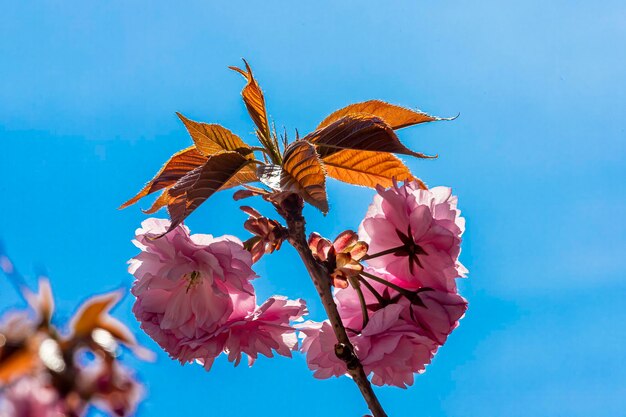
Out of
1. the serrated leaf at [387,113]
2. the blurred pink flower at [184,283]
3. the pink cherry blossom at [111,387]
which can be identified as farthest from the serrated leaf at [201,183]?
the pink cherry blossom at [111,387]

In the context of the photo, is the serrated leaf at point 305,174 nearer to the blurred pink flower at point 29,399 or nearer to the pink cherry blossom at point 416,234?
the pink cherry blossom at point 416,234

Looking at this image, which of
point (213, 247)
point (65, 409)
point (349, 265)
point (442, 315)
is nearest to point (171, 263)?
point (213, 247)

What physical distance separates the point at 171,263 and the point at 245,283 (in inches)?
3.5

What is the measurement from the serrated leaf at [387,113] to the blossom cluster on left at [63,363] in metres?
0.69

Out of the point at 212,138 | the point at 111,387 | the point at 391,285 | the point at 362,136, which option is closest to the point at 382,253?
the point at 391,285

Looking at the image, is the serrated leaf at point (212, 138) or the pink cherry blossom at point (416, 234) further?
the serrated leaf at point (212, 138)

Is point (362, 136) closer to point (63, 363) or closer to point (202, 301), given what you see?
point (202, 301)

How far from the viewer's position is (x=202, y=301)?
0.80 m

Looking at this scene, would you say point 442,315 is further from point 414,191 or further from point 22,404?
point 22,404

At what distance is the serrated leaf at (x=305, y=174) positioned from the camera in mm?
732

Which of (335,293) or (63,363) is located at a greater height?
(335,293)

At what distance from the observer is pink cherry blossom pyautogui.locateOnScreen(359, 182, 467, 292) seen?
804 millimetres

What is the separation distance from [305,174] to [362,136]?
0.11 metres

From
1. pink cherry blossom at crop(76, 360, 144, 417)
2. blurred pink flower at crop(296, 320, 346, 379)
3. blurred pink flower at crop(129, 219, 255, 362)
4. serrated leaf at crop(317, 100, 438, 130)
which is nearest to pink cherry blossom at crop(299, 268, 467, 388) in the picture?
blurred pink flower at crop(296, 320, 346, 379)
